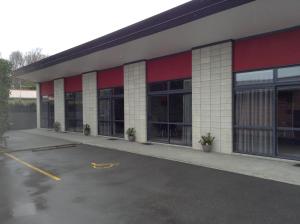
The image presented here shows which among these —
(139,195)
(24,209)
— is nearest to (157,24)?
(139,195)

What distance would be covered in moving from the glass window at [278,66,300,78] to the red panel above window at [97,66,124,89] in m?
8.21

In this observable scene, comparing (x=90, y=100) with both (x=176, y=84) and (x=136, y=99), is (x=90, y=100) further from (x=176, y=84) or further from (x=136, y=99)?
(x=176, y=84)

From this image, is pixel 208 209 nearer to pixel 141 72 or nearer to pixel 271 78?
pixel 271 78

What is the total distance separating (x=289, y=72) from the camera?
322 inches

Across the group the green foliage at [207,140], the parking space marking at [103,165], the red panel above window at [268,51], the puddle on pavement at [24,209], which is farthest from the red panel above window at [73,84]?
the puddle on pavement at [24,209]

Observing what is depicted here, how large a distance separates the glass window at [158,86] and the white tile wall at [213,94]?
70.4 inches

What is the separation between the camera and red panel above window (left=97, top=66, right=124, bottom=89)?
14.6 metres

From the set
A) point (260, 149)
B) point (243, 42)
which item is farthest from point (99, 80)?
point (260, 149)

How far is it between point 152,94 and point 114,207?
829 centimetres

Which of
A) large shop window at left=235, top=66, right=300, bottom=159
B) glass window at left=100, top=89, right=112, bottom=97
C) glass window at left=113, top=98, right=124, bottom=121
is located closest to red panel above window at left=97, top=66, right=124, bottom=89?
glass window at left=100, top=89, right=112, bottom=97

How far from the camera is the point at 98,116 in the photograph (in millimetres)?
16328

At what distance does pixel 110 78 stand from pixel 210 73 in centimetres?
688

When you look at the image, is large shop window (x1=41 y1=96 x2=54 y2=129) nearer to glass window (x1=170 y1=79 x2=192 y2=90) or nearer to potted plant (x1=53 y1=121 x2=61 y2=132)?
potted plant (x1=53 y1=121 x2=61 y2=132)

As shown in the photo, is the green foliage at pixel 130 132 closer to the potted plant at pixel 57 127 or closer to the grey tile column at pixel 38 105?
the potted plant at pixel 57 127
